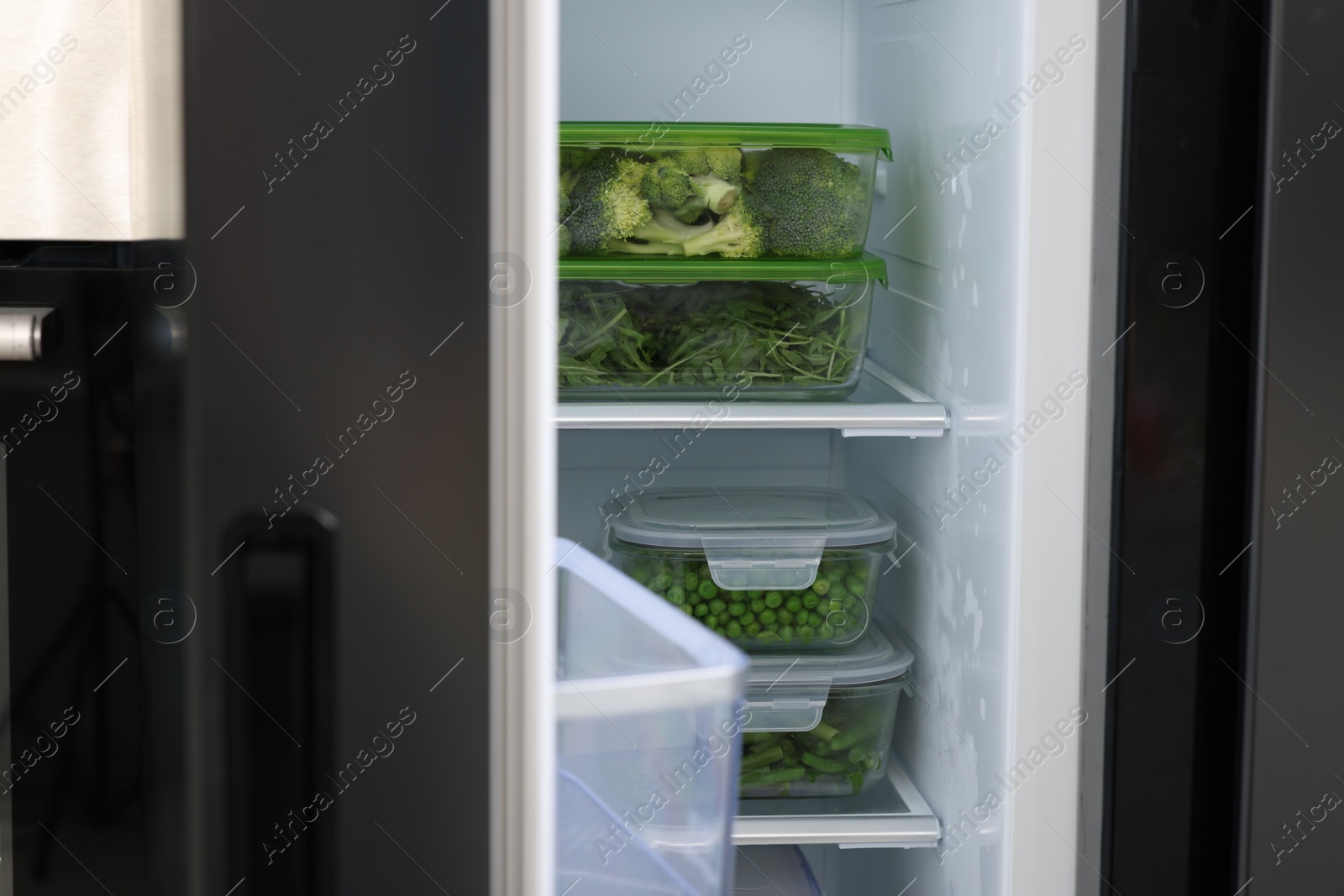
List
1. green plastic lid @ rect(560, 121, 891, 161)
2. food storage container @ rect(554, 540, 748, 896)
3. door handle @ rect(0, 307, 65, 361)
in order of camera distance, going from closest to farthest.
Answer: door handle @ rect(0, 307, 65, 361)
food storage container @ rect(554, 540, 748, 896)
green plastic lid @ rect(560, 121, 891, 161)

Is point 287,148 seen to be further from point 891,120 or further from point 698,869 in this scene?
point 891,120

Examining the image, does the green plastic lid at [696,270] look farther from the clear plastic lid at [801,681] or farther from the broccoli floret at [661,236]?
the clear plastic lid at [801,681]

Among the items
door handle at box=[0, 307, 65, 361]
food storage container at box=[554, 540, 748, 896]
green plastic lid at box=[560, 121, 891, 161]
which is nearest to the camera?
door handle at box=[0, 307, 65, 361]

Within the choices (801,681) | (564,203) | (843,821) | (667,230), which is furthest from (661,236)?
(843,821)

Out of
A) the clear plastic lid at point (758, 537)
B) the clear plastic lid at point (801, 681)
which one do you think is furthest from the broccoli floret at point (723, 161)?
the clear plastic lid at point (801, 681)

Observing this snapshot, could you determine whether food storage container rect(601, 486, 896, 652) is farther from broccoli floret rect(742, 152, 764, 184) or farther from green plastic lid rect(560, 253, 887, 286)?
broccoli floret rect(742, 152, 764, 184)

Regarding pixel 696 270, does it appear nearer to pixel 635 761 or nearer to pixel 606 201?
pixel 606 201

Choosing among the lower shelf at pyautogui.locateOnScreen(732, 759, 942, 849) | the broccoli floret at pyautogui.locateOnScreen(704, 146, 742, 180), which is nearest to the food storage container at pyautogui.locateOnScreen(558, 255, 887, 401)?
the broccoli floret at pyautogui.locateOnScreen(704, 146, 742, 180)

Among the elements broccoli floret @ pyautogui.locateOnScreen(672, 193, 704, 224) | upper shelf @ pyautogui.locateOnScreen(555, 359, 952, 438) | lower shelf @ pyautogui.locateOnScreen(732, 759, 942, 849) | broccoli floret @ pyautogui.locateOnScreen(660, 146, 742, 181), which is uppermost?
broccoli floret @ pyautogui.locateOnScreen(660, 146, 742, 181)

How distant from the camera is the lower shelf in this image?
117 cm

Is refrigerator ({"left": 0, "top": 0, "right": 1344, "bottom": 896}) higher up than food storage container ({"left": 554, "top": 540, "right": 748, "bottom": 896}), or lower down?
higher up

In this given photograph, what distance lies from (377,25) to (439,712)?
32cm

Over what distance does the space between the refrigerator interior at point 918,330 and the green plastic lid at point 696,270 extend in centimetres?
14

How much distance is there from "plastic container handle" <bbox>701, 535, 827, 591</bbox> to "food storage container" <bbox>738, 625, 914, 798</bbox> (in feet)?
0.29
